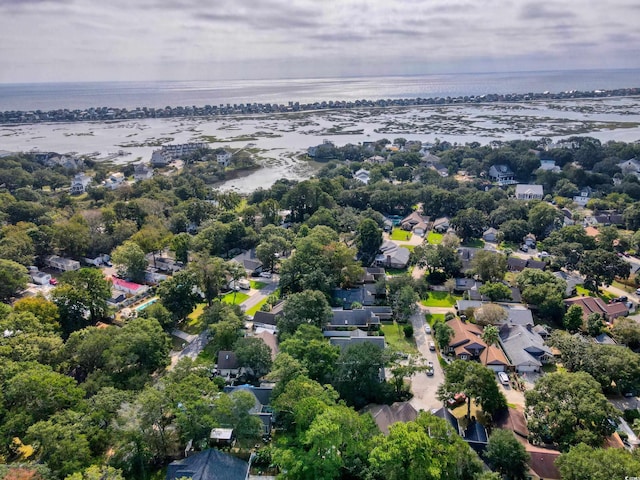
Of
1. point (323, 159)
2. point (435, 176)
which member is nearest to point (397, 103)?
point (323, 159)

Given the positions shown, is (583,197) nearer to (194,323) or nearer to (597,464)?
(597,464)

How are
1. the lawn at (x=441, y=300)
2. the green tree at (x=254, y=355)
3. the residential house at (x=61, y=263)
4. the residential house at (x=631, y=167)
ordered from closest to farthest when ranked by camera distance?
the green tree at (x=254, y=355), the lawn at (x=441, y=300), the residential house at (x=61, y=263), the residential house at (x=631, y=167)

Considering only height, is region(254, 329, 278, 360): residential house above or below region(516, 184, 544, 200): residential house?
below

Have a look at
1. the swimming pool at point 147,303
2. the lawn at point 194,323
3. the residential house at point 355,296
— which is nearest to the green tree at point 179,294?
the lawn at point 194,323

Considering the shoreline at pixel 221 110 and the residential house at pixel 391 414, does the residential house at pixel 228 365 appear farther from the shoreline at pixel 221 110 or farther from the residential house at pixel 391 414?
the shoreline at pixel 221 110

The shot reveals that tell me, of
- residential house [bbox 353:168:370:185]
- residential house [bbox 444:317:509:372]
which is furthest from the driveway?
residential house [bbox 353:168:370:185]

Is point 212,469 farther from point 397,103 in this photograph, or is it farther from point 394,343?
point 397,103

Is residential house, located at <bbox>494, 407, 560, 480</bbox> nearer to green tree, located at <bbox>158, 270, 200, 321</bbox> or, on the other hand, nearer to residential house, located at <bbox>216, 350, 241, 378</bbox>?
residential house, located at <bbox>216, 350, 241, 378</bbox>
